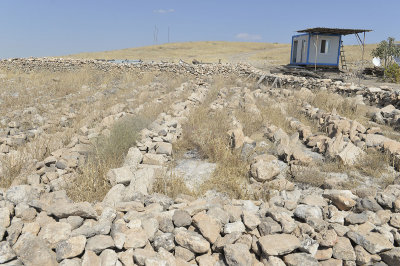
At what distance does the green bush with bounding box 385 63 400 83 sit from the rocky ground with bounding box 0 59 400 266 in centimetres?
912

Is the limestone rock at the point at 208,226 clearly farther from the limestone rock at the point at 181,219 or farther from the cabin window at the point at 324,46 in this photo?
the cabin window at the point at 324,46

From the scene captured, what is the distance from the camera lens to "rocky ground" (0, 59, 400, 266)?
2.59m

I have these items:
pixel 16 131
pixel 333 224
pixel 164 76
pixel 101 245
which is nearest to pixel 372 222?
pixel 333 224

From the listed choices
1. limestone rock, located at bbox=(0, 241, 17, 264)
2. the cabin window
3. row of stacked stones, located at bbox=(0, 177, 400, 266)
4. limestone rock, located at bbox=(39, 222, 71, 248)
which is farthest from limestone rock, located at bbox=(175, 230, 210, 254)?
the cabin window

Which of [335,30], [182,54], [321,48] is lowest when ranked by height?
[321,48]

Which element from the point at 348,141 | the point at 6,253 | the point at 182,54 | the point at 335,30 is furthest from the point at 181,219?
the point at 182,54

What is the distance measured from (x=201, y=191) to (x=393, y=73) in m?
16.7

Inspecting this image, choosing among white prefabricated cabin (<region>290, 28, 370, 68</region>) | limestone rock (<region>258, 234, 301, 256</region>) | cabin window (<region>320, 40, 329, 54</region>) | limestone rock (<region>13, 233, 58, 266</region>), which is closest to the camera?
limestone rock (<region>13, 233, 58, 266</region>)

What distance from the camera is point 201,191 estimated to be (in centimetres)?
399

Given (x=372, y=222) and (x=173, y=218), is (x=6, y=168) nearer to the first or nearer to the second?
(x=173, y=218)

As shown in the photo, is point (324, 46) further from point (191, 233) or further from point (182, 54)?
point (182, 54)

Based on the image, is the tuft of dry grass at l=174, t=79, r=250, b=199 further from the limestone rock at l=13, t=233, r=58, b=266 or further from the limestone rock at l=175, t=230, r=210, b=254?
the limestone rock at l=13, t=233, r=58, b=266

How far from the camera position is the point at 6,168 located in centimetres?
445

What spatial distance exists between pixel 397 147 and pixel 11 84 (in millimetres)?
15576
